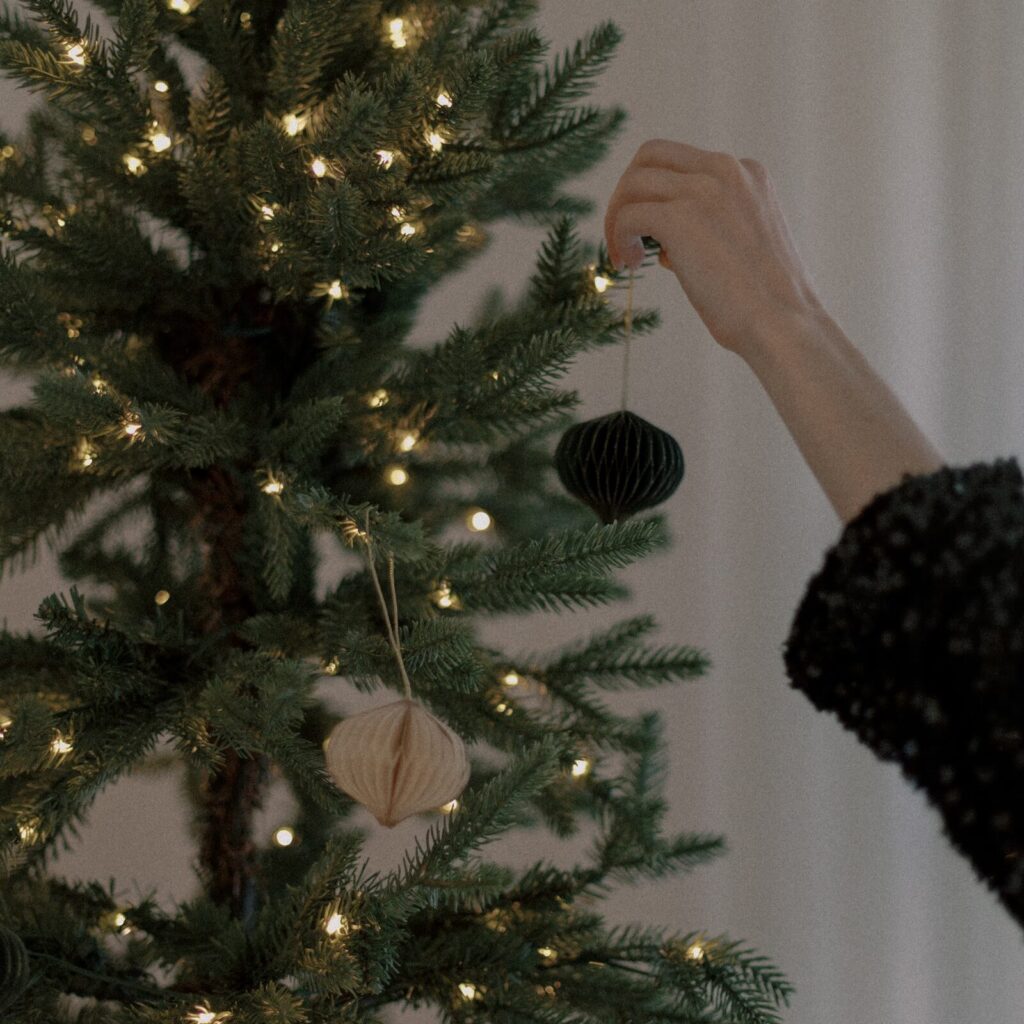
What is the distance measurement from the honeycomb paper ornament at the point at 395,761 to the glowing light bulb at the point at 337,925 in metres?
0.05

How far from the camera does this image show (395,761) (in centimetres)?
52

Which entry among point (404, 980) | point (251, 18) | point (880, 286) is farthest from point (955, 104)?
point (404, 980)

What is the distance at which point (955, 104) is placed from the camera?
118 cm

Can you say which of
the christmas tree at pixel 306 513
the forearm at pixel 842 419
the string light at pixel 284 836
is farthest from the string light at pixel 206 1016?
the forearm at pixel 842 419

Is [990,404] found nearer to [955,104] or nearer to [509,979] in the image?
[955,104]

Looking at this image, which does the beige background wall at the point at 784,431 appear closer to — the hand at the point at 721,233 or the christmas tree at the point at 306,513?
the christmas tree at the point at 306,513

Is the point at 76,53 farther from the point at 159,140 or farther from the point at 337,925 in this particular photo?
the point at 337,925

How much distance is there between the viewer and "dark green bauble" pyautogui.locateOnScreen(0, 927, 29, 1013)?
0.49 metres

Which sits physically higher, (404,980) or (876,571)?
(876,571)

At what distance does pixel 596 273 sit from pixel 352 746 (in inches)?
12.3

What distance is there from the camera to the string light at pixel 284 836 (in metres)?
0.75

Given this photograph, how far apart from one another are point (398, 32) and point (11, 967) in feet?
1.82

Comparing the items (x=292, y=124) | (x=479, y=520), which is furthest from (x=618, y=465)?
(x=292, y=124)

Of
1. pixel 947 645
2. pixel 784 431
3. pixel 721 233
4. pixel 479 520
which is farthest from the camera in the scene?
pixel 784 431
